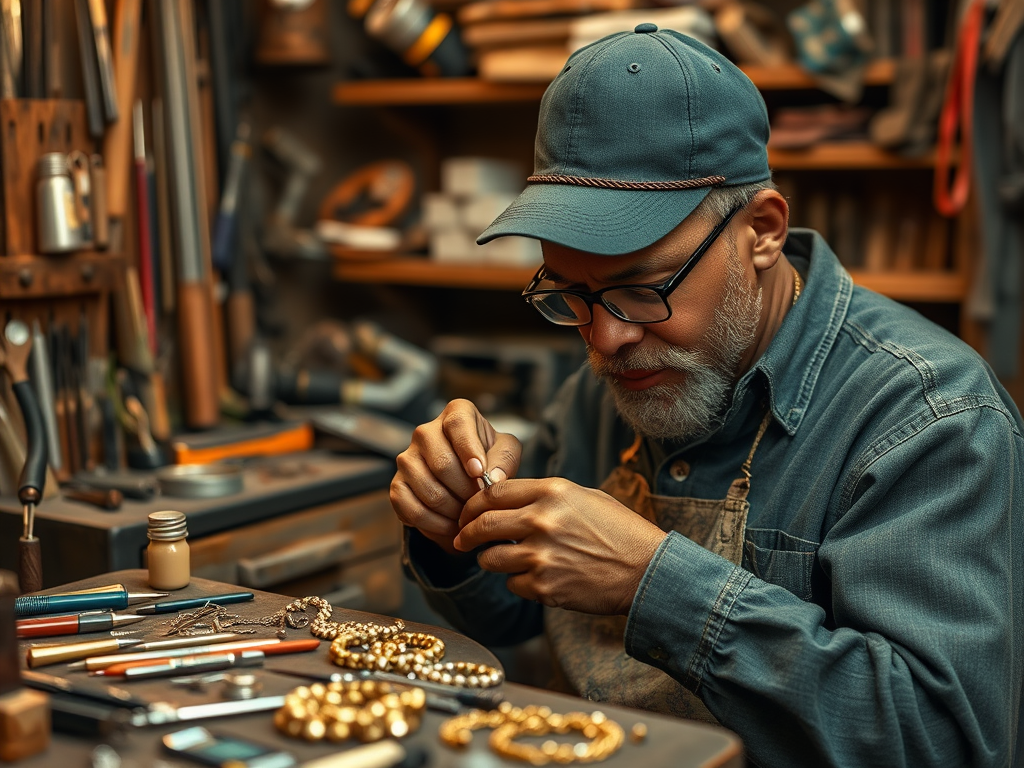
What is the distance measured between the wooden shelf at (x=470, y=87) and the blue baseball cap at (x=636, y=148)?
114cm

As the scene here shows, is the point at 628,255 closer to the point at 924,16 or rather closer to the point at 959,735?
the point at 959,735

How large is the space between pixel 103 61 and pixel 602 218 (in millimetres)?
1166

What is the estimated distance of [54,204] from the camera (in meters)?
1.77

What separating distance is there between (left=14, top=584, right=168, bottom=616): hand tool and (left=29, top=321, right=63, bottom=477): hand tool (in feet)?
2.13

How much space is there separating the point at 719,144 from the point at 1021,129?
1.13 metres

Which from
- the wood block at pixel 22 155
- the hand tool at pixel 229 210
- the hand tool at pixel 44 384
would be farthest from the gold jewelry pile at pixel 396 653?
the hand tool at pixel 229 210

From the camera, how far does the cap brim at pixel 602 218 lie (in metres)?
1.20

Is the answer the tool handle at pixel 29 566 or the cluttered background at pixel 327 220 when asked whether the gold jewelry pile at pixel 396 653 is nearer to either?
the tool handle at pixel 29 566

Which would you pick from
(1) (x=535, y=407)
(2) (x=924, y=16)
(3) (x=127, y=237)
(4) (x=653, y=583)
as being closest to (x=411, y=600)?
(1) (x=535, y=407)

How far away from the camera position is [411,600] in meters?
2.17

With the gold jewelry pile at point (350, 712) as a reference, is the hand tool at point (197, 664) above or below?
below

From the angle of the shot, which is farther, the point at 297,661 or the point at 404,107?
the point at 404,107

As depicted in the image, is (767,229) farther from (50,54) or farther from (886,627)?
(50,54)

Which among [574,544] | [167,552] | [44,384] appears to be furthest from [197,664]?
[44,384]
